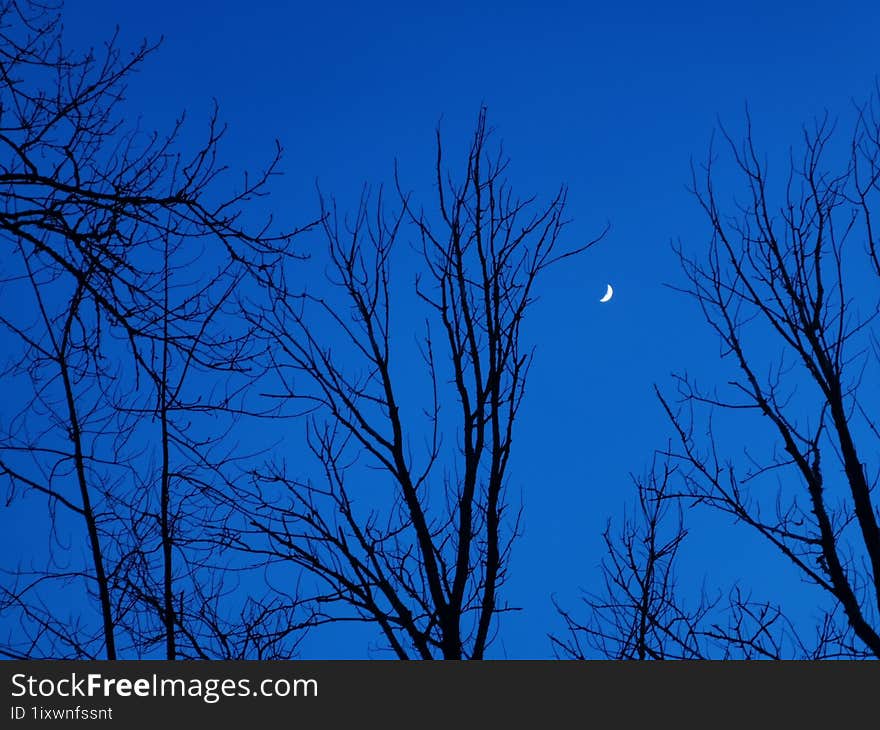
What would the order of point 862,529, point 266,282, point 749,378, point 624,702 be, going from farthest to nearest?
point 749,378 < point 266,282 < point 862,529 < point 624,702

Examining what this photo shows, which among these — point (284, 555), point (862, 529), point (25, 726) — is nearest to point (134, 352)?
point (284, 555)

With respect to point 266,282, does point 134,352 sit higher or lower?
lower

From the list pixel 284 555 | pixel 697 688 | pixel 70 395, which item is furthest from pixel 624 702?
pixel 70 395

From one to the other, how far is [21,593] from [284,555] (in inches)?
50.5

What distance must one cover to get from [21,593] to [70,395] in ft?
3.04

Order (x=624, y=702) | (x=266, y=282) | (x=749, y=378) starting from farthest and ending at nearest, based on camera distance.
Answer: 1. (x=749, y=378)
2. (x=266, y=282)
3. (x=624, y=702)

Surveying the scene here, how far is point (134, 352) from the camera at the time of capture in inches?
135

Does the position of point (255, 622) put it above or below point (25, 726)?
above

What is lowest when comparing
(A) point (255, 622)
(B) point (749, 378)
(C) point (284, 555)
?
(A) point (255, 622)

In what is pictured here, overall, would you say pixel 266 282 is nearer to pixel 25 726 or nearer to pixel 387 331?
pixel 387 331

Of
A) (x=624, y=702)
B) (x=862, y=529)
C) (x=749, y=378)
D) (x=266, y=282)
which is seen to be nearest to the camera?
(x=624, y=702)

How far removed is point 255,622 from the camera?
3.43 m

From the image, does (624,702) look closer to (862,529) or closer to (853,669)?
(853,669)

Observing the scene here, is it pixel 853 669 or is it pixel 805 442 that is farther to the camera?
pixel 805 442
